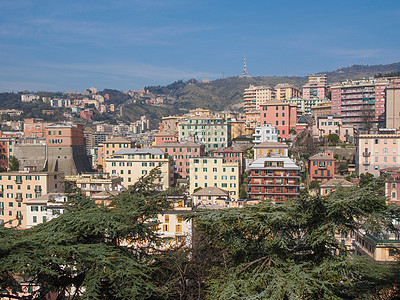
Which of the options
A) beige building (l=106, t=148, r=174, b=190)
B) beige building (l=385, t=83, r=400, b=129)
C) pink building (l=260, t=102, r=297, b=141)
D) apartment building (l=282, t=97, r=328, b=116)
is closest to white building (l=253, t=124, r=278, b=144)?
pink building (l=260, t=102, r=297, b=141)

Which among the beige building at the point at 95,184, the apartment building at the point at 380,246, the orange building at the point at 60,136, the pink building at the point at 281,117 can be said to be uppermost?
the pink building at the point at 281,117

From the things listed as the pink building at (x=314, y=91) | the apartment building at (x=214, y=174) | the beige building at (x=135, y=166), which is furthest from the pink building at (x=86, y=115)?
the apartment building at (x=214, y=174)

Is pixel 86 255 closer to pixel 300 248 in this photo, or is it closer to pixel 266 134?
pixel 300 248

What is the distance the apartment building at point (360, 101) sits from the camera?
79.6 metres

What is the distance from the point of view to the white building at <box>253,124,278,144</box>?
225 ft

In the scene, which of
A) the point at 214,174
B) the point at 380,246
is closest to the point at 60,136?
the point at 214,174

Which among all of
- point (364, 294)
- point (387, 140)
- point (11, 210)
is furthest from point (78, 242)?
point (387, 140)

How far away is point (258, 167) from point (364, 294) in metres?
34.5

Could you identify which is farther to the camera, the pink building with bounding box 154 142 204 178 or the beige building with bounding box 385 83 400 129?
the beige building with bounding box 385 83 400 129

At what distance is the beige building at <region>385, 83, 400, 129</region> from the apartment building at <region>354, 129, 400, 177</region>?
1733cm

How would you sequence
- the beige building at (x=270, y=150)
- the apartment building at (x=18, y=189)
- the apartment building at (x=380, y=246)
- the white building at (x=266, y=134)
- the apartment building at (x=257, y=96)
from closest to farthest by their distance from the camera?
the apartment building at (x=380, y=246)
the apartment building at (x=18, y=189)
the beige building at (x=270, y=150)
the white building at (x=266, y=134)
the apartment building at (x=257, y=96)

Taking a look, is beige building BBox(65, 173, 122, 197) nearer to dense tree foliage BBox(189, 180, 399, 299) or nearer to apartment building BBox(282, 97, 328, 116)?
dense tree foliage BBox(189, 180, 399, 299)

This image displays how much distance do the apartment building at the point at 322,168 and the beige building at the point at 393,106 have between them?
2420 centimetres

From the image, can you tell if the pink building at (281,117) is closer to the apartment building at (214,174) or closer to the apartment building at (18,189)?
the apartment building at (214,174)
